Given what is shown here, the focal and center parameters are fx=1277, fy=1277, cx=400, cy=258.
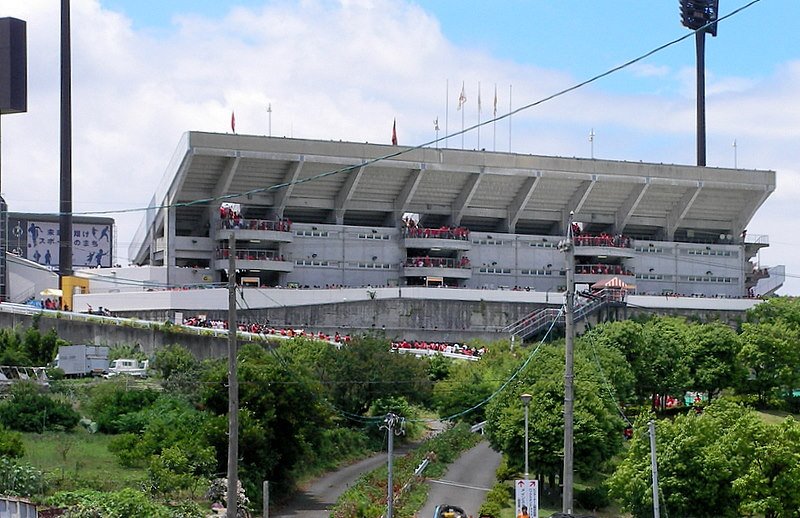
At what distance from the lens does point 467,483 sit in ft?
152

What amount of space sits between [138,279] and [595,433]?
1739 inches

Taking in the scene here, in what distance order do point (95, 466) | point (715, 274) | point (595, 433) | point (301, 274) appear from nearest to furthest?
1. point (95, 466)
2. point (595, 433)
3. point (301, 274)
4. point (715, 274)

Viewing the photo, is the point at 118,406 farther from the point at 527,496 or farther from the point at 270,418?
the point at 527,496

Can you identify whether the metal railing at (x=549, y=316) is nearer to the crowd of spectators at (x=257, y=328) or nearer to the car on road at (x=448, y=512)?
the crowd of spectators at (x=257, y=328)

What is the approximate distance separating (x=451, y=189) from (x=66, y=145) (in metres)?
26.1

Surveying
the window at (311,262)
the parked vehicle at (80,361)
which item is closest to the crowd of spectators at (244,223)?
the window at (311,262)

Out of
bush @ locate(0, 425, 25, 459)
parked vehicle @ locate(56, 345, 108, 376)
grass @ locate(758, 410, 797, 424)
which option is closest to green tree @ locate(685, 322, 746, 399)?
grass @ locate(758, 410, 797, 424)

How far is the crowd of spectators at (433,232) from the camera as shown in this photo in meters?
87.8

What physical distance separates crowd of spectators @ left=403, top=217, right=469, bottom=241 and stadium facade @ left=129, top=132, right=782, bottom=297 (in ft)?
0.30

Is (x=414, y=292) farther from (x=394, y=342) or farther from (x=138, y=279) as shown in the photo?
(x=138, y=279)

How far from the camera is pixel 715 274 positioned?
320 feet

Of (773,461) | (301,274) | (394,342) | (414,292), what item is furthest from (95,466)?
(301,274)

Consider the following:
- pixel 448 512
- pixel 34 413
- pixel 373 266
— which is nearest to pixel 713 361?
A: pixel 373 266

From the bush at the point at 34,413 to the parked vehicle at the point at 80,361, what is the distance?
30.9 feet
